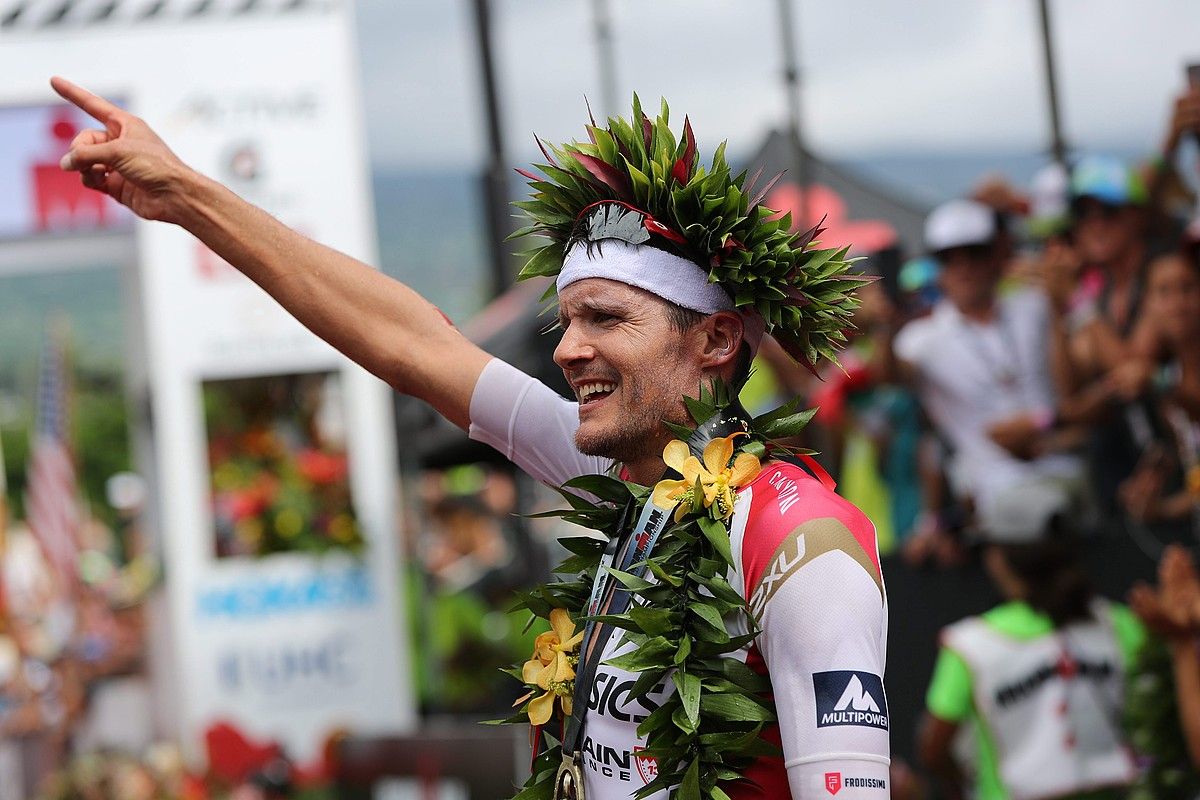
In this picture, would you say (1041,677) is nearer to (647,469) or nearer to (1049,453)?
(1049,453)

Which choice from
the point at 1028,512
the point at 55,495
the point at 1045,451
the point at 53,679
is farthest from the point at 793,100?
the point at 53,679

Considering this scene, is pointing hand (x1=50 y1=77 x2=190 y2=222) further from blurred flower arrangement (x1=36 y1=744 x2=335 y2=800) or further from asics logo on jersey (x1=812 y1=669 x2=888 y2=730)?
blurred flower arrangement (x1=36 y1=744 x2=335 y2=800)

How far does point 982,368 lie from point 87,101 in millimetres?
4128

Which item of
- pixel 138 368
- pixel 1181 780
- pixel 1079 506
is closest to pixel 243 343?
pixel 138 368

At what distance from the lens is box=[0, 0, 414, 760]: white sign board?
9.04 meters

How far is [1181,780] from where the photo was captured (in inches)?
197

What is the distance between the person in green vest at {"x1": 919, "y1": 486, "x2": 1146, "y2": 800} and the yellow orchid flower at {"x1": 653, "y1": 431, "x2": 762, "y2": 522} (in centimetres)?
282

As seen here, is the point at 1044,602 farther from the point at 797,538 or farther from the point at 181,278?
the point at 181,278

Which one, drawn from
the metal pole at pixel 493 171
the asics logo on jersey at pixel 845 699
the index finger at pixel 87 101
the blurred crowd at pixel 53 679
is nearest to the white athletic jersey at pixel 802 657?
the asics logo on jersey at pixel 845 699

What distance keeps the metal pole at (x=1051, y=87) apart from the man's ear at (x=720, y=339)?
4067mm

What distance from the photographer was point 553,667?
2.71 m

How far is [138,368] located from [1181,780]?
6.92 m

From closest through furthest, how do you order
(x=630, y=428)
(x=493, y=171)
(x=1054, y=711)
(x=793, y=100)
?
(x=630, y=428) < (x=1054, y=711) < (x=793, y=100) < (x=493, y=171)

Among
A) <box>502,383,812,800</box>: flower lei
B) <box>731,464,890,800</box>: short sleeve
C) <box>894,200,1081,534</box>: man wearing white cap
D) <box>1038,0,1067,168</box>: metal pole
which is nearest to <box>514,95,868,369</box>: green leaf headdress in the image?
<box>502,383,812,800</box>: flower lei
